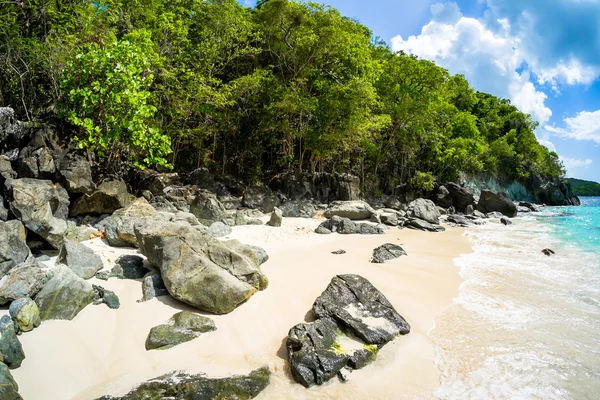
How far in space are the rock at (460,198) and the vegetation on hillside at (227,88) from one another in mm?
2096

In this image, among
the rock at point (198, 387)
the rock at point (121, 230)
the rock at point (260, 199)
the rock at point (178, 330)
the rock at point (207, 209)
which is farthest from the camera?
the rock at point (260, 199)

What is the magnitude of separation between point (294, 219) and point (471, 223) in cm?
995

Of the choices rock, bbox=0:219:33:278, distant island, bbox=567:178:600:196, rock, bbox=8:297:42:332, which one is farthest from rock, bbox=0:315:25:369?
distant island, bbox=567:178:600:196

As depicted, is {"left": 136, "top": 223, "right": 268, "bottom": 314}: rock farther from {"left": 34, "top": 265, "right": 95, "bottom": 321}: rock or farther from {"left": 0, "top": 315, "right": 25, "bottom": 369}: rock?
{"left": 0, "top": 315, "right": 25, "bottom": 369}: rock

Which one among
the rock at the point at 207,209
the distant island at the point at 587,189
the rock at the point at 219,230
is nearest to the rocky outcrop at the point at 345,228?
the rock at the point at 219,230

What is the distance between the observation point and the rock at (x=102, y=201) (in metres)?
9.41

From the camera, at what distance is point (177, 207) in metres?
13.2

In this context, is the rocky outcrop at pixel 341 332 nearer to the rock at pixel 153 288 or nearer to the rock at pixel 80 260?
the rock at pixel 153 288

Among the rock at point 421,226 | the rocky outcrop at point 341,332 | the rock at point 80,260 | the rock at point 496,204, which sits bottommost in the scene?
the rock at point 80,260

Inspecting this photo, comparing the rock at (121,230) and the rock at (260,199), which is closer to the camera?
the rock at (121,230)

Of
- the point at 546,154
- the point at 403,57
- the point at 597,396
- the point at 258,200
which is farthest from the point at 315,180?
the point at 546,154

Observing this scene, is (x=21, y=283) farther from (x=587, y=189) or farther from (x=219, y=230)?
(x=587, y=189)

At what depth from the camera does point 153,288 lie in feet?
17.7

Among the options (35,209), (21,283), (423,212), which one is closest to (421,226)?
(423,212)
